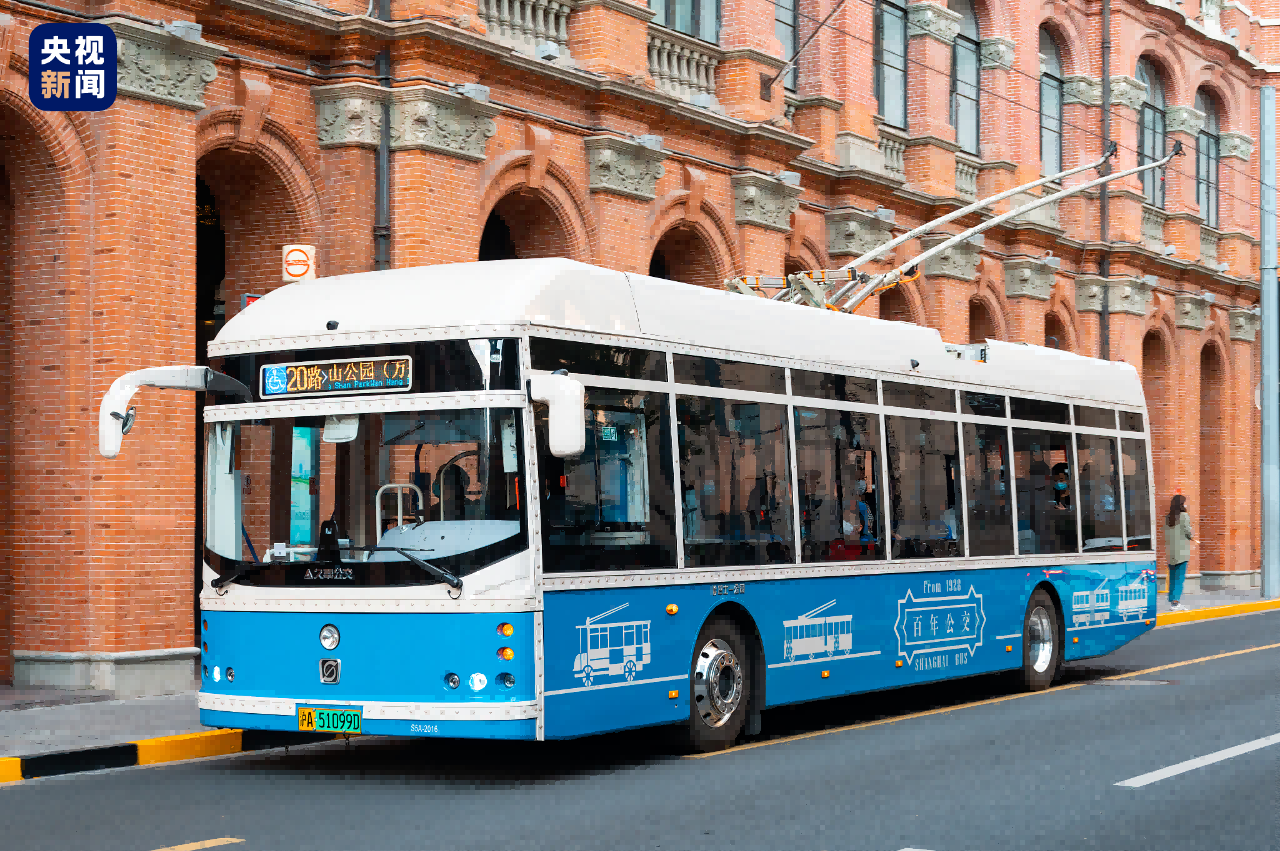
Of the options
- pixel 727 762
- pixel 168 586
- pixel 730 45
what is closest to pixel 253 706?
pixel 727 762

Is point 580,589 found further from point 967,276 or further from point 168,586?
point 967,276

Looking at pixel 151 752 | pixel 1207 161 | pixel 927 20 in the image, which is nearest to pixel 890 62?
pixel 927 20

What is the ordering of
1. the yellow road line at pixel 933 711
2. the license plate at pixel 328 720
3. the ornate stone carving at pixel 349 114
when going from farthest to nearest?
the ornate stone carving at pixel 349 114 → the yellow road line at pixel 933 711 → the license plate at pixel 328 720

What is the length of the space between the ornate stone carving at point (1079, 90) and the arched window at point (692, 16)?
44.0 ft

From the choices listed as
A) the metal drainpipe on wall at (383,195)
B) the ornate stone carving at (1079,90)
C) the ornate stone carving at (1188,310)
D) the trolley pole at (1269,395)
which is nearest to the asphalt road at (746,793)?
the metal drainpipe on wall at (383,195)

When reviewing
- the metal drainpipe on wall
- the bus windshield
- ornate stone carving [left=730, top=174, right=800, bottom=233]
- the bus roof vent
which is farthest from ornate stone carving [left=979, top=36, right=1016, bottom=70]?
the bus windshield

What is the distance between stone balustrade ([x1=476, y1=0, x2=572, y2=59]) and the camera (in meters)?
19.7

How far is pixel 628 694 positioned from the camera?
10.9 metres

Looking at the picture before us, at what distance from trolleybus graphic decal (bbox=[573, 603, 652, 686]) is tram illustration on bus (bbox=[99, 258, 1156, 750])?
0.06 ft

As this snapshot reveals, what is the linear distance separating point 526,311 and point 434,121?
28.0 feet

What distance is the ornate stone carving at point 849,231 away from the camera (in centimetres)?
2661

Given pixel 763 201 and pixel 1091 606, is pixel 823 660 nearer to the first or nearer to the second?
pixel 1091 606

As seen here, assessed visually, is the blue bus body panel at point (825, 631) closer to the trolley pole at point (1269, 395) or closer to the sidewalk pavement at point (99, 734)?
the sidewalk pavement at point (99, 734)

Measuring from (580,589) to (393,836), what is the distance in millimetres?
2361
